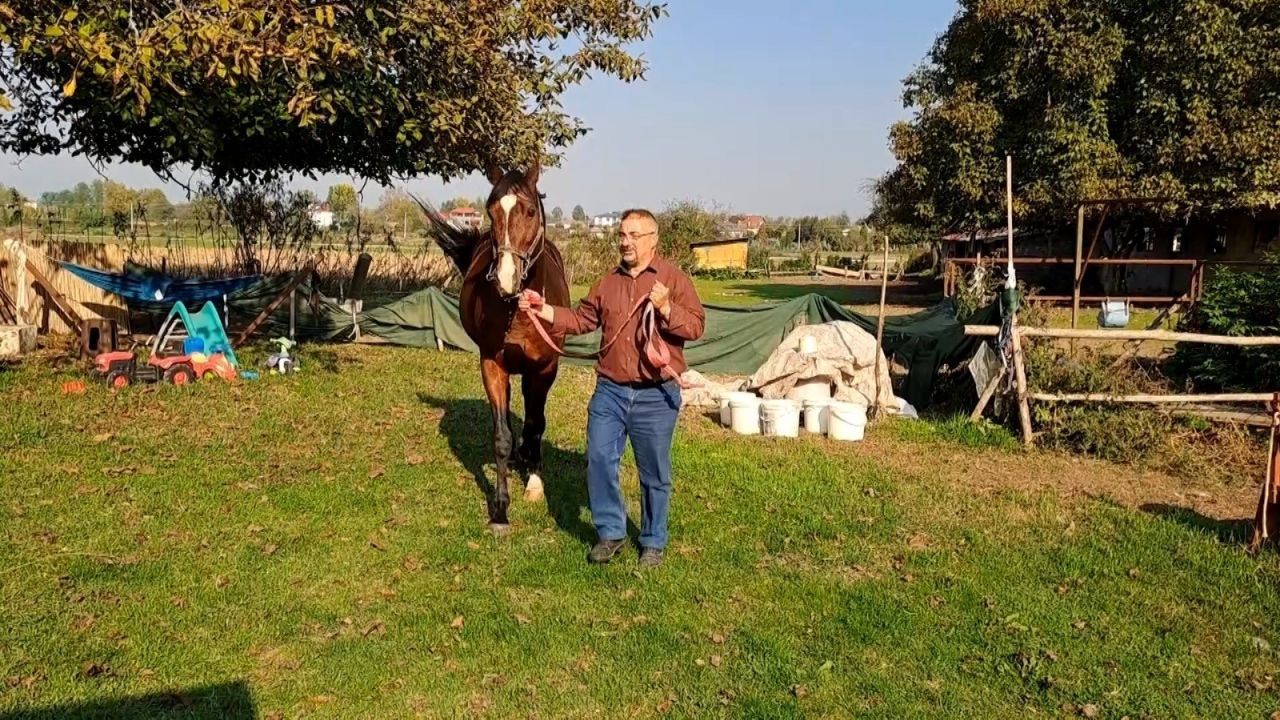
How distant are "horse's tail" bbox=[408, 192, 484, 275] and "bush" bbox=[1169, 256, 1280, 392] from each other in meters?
6.67

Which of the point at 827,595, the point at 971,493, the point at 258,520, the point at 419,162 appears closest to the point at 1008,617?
the point at 827,595

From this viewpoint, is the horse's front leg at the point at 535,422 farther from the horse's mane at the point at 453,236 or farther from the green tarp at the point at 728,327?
the green tarp at the point at 728,327

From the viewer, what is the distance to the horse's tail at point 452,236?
22.3ft

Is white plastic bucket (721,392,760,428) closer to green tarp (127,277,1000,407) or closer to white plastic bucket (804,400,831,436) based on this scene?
white plastic bucket (804,400,831,436)

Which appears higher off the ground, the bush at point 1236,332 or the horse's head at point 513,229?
the horse's head at point 513,229

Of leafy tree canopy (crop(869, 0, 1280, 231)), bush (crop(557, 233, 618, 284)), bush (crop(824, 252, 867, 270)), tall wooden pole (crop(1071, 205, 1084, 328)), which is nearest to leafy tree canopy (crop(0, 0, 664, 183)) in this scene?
tall wooden pole (crop(1071, 205, 1084, 328))

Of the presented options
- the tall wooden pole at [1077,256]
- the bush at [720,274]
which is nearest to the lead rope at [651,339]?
the tall wooden pole at [1077,256]

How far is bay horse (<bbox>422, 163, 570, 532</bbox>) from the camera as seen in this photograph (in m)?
4.61

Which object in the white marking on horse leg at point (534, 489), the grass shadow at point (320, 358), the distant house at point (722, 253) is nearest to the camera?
the white marking on horse leg at point (534, 489)

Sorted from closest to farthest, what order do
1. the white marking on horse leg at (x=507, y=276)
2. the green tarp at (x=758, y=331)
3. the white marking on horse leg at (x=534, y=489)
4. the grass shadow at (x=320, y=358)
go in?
the white marking on horse leg at (x=507, y=276), the white marking on horse leg at (x=534, y=489), the green tarp at (x=758, y=331), the grass shadow at (x=320, y=358)

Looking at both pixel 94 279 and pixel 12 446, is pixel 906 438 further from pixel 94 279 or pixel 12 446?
pixel 94 279

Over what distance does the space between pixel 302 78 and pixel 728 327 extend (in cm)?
760

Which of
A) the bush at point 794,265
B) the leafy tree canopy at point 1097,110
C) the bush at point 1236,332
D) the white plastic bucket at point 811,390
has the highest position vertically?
the leafy tree canopy at point 1097,110

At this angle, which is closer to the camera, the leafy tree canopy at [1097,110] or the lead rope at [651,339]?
the lead rope at [651,339]
